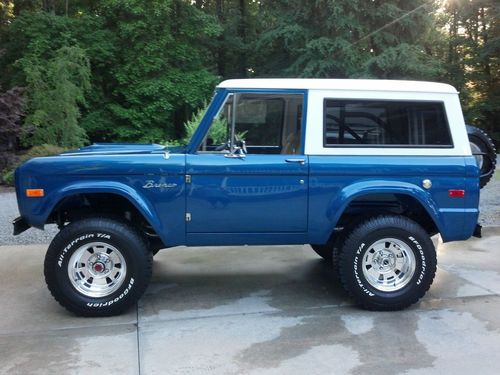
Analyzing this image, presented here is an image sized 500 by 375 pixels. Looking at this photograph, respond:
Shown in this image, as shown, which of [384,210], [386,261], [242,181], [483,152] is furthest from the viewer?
[483,152]

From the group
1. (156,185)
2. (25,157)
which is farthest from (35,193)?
(25,157)

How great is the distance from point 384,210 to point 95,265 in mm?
2808

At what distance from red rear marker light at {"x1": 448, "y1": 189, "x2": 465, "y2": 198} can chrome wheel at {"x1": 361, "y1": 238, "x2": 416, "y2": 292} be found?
619mm

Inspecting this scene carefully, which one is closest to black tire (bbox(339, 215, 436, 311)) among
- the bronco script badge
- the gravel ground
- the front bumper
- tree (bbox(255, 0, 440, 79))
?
the bronco script badge

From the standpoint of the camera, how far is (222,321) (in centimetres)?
452

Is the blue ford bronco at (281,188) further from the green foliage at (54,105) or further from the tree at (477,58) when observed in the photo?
the tree at (477,58)

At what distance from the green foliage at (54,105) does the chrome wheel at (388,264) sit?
1220cm

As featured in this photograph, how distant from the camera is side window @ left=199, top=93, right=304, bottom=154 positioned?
470cm

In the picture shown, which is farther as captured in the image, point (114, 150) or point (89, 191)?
point (114, 150)

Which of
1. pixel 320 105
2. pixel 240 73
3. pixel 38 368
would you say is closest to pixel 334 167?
pixel 320 105

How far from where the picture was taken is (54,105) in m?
15.6

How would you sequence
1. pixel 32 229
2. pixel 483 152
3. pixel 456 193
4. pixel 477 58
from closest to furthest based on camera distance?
pixel 456 193, pixel 483 152, pixel 32 229, pixel 477 58

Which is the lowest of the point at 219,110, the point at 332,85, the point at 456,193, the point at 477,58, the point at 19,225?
the point at 19,225

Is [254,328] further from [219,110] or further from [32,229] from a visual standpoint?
[32,229]
